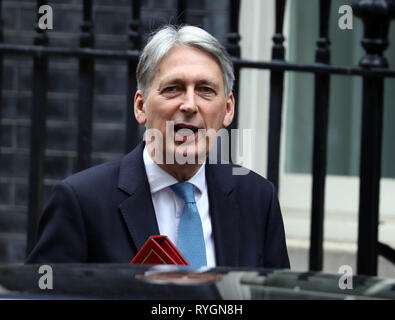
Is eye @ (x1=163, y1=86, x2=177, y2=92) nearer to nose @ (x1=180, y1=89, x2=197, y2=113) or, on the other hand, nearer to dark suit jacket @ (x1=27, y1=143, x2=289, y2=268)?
nose @ (x1=180, y1=89, x2=197, y2=113)

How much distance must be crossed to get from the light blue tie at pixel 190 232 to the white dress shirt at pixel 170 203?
3cm

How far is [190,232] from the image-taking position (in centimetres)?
264

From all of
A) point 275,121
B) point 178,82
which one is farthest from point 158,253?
point 275,121

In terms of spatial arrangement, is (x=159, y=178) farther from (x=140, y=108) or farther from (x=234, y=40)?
(x=234, y=40)

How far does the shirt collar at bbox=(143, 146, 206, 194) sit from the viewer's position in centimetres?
277

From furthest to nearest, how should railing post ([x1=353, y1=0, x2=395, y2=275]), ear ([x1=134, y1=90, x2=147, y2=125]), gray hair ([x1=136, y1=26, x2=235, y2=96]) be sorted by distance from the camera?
railing post ([x1=353, y1=0, x2=395, y2=275]) → ear ([x1=134, y1=90, x2=147, y2=125]) → gray hair ([x1=136, y1=26, x2=235, y2=96])

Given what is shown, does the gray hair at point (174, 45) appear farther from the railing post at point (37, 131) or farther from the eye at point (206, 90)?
the railing post at point (37, 131)

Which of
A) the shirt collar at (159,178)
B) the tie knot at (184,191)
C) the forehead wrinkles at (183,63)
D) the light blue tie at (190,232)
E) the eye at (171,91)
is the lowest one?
the light blue tie at (190,232)

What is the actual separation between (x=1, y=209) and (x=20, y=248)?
0.24m

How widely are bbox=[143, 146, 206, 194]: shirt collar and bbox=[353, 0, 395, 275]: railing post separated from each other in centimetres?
79

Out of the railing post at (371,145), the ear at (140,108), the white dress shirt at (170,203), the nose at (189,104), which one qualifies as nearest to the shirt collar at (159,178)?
the white dress shirt at (170,203)

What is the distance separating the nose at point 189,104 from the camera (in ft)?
8.71

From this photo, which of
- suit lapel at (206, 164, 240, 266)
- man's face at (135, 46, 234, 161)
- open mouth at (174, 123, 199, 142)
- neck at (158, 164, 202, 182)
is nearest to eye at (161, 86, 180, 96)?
man's face at (135, 46, 234, 161)

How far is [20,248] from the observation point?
4.90 metres
